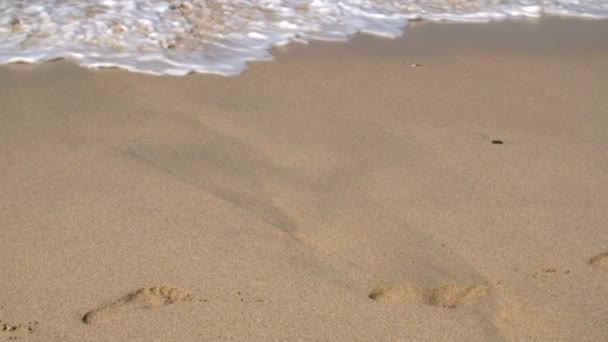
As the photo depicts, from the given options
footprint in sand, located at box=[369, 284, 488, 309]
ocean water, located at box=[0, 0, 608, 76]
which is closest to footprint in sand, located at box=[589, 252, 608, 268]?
footprint in sand, located at box=[369, 284, 488, 309]

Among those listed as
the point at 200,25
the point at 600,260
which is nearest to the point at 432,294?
→ the point at 600,260

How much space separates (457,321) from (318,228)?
651mm

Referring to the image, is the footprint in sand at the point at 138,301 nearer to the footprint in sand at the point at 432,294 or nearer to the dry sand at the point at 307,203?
the dry sand at the point at 307,203

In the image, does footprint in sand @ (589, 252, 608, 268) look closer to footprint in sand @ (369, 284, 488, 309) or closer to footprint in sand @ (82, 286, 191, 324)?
footprint in sand @ (369, 284, 488, 309)

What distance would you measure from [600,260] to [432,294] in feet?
2.01

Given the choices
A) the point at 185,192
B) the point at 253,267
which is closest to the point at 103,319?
the point at 253,267

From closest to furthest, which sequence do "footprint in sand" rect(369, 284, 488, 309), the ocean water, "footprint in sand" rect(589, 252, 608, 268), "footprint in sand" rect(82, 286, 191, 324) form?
"footprint in sand" rect(82, 286, 191, 324), "footprint in sand" rect(369, 284, 488, 309), "footprint in sand" rect(589, 252, 608, 268), the ocean water

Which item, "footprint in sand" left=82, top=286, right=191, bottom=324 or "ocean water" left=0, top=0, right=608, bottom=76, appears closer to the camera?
"footprint in sand" left=82, top=286, right=191, bottom=324

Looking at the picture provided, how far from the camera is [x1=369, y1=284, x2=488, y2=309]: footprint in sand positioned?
8.47 ft

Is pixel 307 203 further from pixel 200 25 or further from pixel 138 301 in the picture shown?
pixel 200 25

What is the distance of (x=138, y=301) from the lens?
8.22ft

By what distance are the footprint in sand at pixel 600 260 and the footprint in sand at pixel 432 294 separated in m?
0.41

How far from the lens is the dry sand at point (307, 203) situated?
249cm

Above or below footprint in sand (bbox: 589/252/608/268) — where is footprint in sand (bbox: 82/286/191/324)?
above
